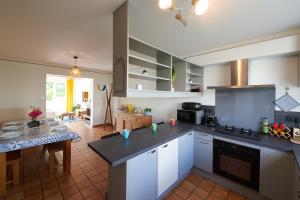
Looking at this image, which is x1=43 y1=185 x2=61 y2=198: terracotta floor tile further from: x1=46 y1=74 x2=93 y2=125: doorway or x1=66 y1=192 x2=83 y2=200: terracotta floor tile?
x1=46 y1=74 x2=93 y2=125: doorway

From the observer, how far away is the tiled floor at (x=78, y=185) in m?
1.93

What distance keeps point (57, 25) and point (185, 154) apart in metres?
2.76

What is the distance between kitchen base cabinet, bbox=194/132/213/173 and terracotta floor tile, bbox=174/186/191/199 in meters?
0.51

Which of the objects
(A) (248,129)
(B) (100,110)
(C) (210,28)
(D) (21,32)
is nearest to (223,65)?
(C) (210,28)

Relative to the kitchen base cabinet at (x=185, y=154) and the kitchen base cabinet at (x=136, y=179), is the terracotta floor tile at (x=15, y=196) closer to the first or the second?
the kitchen base cabinet at (x=136, y=179)

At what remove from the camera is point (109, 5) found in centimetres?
150

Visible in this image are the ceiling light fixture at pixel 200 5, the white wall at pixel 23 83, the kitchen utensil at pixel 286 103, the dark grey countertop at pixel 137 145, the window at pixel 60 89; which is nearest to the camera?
the ceiling light fixture at pixel 200 5

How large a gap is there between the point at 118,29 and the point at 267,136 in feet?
8.59

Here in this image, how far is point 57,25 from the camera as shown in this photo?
194 cm

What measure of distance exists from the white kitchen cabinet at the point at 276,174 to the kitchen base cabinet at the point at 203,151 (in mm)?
664

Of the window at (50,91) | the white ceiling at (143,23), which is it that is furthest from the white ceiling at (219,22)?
the window at (50,91)

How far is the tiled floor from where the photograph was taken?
1934 mm

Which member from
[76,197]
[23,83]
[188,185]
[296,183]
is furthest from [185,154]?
[23,83]

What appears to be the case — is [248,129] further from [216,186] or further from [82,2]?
[82,2]
